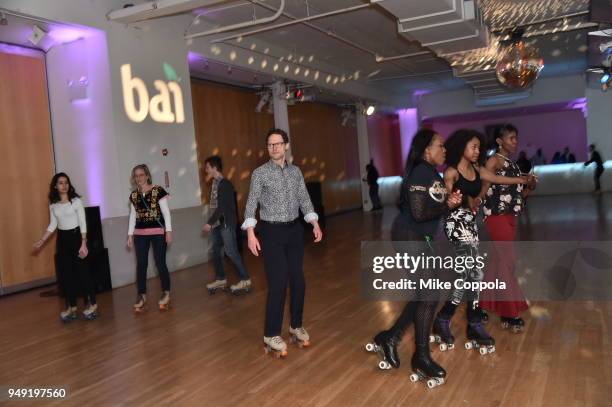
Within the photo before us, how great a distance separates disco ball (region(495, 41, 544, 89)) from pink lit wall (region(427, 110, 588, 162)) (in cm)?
1473

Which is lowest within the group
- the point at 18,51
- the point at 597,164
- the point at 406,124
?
the point at 597,164

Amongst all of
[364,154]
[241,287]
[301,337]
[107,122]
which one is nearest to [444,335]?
[301,337]

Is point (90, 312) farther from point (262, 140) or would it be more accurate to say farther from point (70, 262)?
point (262, 140)

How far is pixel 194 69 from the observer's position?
9.77m

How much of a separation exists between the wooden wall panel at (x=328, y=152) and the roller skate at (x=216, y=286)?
8295 millimetres

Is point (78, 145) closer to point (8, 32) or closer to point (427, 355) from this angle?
point (8, 32)

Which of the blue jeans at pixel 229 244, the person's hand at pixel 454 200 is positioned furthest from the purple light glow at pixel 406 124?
the person's hand at pixel 454 200

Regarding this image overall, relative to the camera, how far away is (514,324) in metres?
3.93

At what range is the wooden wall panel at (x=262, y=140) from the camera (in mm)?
10953

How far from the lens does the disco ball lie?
538cm

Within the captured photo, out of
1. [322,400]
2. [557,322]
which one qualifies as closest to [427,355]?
[322,400]

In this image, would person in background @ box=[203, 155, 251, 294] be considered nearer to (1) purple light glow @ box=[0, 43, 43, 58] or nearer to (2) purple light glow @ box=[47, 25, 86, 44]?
(2) purple light glow @ box=[47, 25, 86, 44]

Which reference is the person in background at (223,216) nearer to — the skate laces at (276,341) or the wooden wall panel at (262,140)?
the skate laces at (276,341)

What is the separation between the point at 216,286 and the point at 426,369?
361 centimetres
